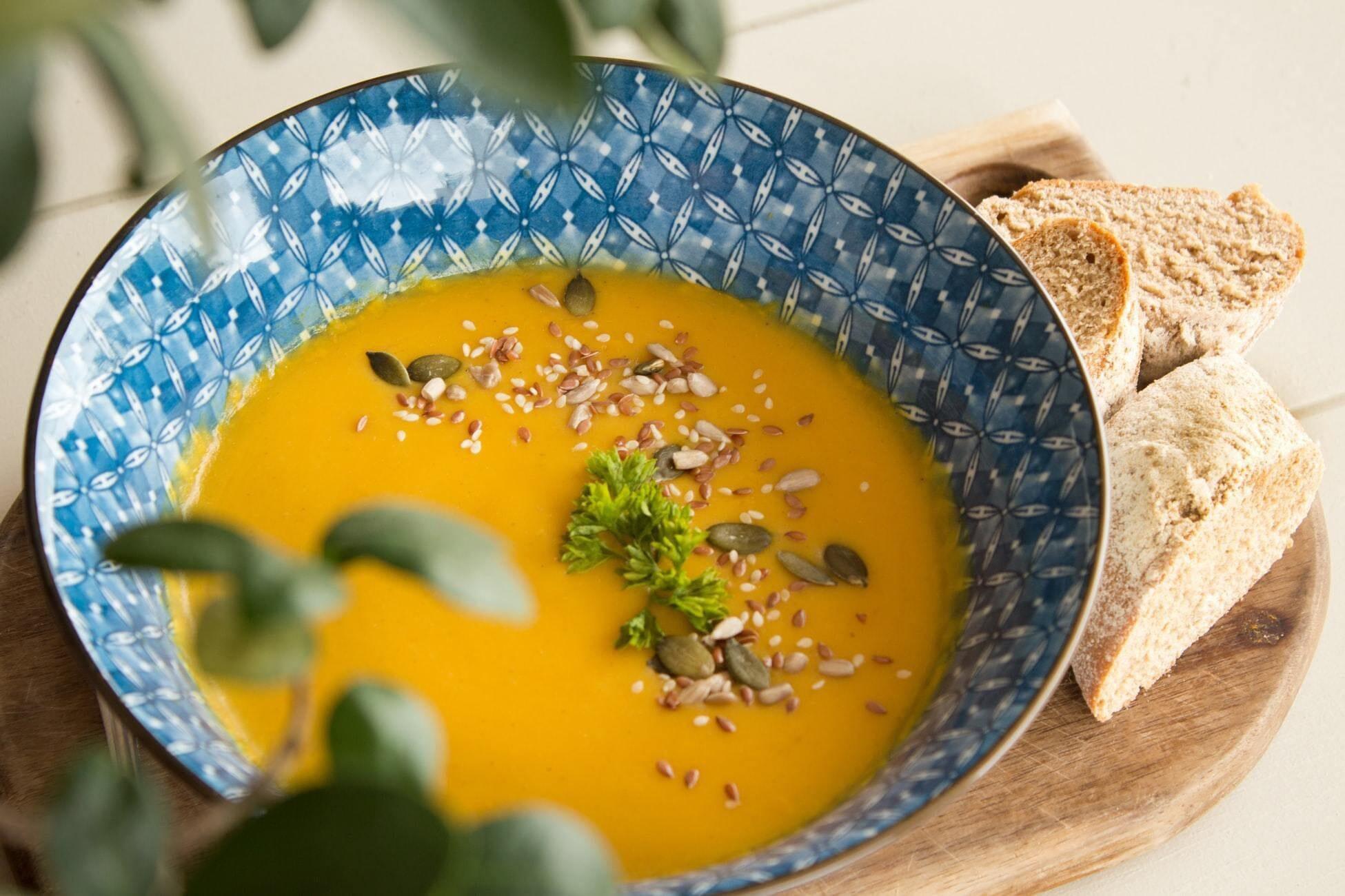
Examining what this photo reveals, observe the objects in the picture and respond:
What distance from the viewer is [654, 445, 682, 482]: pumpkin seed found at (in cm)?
137

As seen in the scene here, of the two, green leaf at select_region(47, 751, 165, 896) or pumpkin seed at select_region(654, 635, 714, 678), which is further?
pumpkin seed at select_region(654, 635, 714, 678)

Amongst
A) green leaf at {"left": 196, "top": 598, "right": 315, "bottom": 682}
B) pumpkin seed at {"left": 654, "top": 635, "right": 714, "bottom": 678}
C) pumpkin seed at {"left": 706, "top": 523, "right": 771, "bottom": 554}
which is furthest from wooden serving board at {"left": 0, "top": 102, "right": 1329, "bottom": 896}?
green leaf at {"left": 196, "top": 598, "right": 315, "bottom": 682}

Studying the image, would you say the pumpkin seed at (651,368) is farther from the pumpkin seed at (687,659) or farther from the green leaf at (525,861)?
the green leaf at (525,861)

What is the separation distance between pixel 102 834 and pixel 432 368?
1005 millimetres

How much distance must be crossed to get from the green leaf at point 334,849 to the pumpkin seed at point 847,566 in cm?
95

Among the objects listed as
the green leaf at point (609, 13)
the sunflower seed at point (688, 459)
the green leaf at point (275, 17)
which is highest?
the green leaf at point (609, 13)

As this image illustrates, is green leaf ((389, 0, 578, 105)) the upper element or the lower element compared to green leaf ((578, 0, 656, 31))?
lower

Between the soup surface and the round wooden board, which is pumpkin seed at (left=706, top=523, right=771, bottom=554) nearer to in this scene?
the soup surface

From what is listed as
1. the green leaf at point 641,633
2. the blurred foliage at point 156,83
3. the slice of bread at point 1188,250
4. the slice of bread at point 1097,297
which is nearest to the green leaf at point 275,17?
the blurred foliage at point 156,83

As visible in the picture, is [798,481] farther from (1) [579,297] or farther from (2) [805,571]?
(1) [579,297]

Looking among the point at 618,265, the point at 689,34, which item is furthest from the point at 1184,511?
the point at 689,34

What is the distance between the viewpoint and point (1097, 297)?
1.38 m

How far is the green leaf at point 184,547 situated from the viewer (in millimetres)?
442

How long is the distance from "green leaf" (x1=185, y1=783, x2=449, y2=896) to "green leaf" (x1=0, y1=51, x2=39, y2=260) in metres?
0.19
